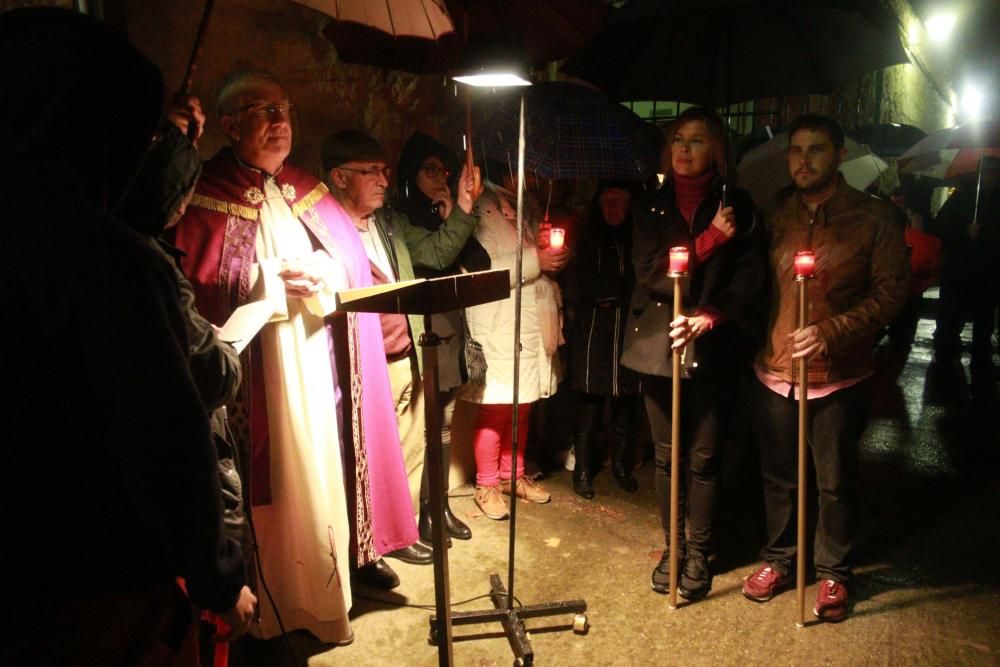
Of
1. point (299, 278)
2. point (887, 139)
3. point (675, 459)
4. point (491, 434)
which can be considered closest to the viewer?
point (299, 278)

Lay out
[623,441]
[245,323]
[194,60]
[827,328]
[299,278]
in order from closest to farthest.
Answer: [194,60] → [245,323] → [299,278] → [827,328] → [623,441]

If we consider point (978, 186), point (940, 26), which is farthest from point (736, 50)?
point (940, 26)

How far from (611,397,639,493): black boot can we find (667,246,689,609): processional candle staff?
1.34 m

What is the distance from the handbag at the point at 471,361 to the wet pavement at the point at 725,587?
0.93m

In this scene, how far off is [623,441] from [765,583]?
1570 mm

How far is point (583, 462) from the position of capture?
180 inches

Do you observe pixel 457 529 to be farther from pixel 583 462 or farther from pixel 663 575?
pixel 663 575

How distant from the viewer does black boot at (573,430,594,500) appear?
4.51 m

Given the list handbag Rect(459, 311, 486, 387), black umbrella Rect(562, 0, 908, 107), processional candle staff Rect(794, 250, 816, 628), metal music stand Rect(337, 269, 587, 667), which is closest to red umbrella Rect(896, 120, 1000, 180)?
black umbrella Rect(562, 0, 908, 107)

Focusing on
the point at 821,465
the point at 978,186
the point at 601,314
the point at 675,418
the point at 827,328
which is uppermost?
the point at 978,186

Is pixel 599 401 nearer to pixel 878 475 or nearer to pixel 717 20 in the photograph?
pixel 878 475

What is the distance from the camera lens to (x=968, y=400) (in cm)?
655

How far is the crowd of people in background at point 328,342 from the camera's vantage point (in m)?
1.23

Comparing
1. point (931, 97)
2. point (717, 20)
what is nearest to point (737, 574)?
point (717, 20)
